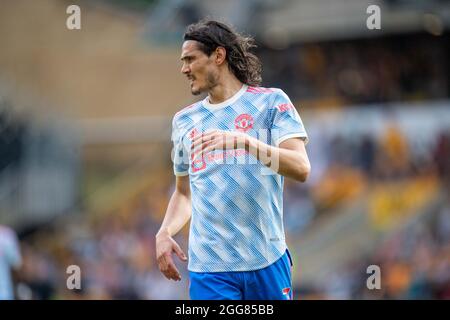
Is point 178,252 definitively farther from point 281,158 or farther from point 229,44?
point 229,44

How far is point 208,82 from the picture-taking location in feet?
20.2

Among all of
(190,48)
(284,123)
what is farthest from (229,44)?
(284,123)

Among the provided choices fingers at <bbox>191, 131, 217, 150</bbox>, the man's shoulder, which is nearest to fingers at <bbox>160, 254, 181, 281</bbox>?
fingers at <bbox>191, 131, 217, 150</bbox>

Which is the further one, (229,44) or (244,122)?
(229,44)

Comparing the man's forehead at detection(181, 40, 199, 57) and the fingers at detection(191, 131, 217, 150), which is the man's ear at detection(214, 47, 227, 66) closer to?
the man's forehead at detection(181, 40, 199, 57)

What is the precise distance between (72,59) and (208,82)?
2318 centimetres

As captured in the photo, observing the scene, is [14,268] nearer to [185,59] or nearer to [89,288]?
[185,59]

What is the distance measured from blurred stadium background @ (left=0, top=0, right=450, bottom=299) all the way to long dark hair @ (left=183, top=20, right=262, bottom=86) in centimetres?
1043

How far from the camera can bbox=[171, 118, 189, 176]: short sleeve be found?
6383 millimetres

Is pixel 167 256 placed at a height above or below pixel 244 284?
above

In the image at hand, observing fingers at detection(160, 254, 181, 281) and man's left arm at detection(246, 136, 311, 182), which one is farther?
fingers at detection(160, 254, 181, 281)

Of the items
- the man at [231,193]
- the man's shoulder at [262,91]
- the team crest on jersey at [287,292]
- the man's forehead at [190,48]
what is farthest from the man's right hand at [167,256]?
the man's forehead at [190,48]

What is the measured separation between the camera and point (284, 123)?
5.93m

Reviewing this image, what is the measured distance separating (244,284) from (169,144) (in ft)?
→ 57.8
